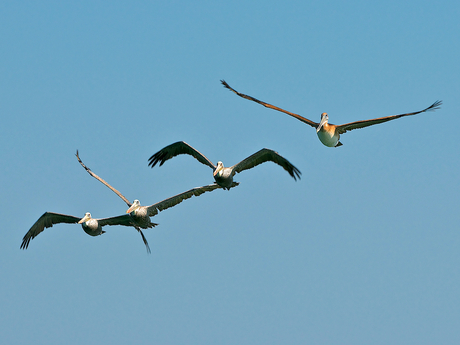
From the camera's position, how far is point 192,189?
118ft

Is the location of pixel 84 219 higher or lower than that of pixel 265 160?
lower

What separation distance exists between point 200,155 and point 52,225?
9.38 m

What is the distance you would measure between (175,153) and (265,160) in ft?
18.3

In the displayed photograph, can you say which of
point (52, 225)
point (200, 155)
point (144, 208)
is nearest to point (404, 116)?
point (200, 155)

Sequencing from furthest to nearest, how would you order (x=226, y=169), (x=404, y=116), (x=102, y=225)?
1. (x=102, y=225)
2. (x=226, y=169)
3. (x=404, y=116)

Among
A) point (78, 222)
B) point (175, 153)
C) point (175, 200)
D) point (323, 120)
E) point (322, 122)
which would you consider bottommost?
point (78, 222)

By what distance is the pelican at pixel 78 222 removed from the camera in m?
37.9

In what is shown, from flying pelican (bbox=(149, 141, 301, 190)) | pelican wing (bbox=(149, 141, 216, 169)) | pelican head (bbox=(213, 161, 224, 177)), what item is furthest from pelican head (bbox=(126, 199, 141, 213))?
pelican head (bbox=(213, 161, 224, 177))

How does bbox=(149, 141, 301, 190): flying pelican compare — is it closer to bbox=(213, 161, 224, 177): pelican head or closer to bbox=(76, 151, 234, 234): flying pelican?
bbox=(213, 161, 224, 177): pelican head

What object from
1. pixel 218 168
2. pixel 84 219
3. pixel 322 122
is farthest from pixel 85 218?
pixel 322 122

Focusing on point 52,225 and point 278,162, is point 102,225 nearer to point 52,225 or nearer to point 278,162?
point 52,225

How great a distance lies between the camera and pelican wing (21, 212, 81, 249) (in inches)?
1561

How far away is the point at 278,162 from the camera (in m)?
34.0

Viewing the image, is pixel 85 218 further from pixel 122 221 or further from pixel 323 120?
pixel 323 120
